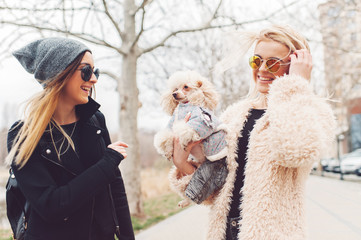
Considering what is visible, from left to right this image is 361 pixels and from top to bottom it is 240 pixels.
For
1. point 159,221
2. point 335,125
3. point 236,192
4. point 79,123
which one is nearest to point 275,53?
point 335,125

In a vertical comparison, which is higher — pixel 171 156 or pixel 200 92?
pixel 200 92

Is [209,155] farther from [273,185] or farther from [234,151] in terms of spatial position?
[273,185]

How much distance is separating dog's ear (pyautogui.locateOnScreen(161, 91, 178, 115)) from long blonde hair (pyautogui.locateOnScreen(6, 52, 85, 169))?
657 mm

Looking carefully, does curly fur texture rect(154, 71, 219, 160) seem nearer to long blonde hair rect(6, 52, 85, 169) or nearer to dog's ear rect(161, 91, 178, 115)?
dog's ear rect(161, 91, 178, 115)

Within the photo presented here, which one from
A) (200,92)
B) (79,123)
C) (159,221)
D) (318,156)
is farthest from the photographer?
(159,221)

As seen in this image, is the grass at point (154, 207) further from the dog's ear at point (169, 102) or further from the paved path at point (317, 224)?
the dog's ear at point (169, 102)

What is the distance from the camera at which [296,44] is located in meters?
1.90

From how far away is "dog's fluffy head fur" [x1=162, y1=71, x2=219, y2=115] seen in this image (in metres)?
2.22

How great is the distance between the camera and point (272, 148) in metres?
1.66

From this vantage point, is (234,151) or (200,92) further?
(200,92)

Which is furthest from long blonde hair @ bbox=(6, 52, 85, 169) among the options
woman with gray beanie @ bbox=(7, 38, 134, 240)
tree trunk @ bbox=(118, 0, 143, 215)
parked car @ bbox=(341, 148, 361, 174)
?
parked car @ bbox=(341, 148, 361, 174)

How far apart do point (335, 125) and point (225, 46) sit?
1019mm

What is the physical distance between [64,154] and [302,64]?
143 centimetres

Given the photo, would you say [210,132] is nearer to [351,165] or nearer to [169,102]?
[169,102]
